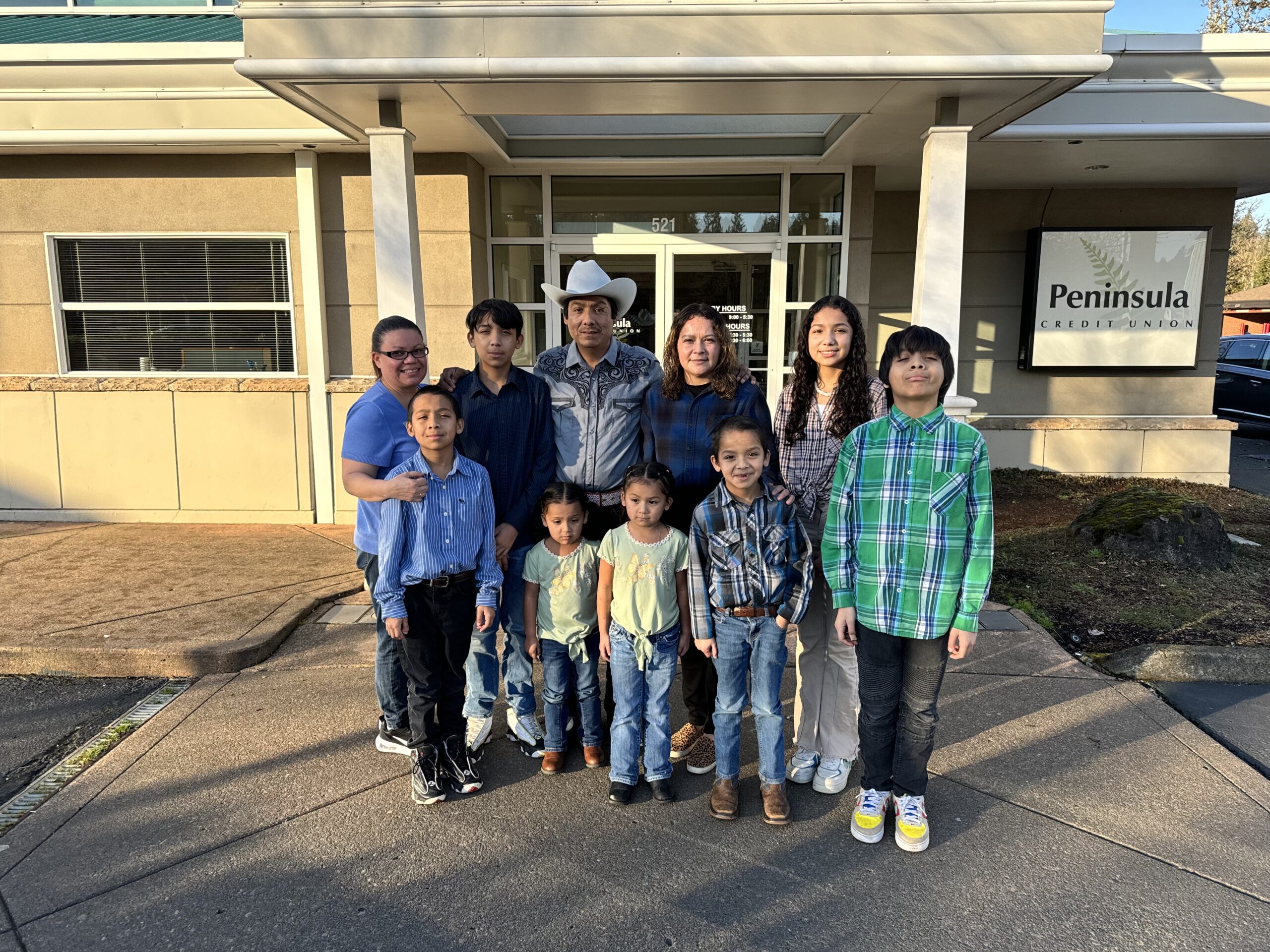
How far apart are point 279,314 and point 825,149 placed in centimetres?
513

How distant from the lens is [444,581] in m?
2.99

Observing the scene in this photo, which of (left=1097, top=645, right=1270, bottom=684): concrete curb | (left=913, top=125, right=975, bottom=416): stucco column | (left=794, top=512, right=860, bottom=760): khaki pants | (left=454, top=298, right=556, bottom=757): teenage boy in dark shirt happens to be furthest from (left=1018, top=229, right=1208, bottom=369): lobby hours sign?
(left=454, top=298, right=556, bottom=757): teenage boy in dark shirt

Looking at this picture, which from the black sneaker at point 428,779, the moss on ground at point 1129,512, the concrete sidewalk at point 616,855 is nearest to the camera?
the concrete sidewalk at point 616,855

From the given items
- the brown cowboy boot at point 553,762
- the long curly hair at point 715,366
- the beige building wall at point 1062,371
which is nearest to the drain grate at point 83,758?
the brown cowboy boot at point 553,762

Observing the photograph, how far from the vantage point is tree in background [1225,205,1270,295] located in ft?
128

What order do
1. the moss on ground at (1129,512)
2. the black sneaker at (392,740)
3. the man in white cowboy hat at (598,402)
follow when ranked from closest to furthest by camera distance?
1. the man in white cowboy hat at (598,402)
2. the black sneaker at (392,740)
3. the moss on ground at (1129,512)

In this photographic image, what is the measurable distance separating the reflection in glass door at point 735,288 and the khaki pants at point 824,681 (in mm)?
4922

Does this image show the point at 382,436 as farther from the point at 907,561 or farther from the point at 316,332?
the point at 316,332

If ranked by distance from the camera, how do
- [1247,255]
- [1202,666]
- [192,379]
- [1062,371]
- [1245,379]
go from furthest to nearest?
[1247,255] → [1245,379] → [1062,371] → [192,379] → [1202,666]

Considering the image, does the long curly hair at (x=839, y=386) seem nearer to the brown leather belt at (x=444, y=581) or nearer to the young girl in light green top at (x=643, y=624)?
the young girl in light green top at (x=643, y=624)

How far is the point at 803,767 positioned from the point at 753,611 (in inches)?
31.6

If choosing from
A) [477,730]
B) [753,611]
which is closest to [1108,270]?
[753,611]

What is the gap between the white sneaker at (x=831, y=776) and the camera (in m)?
3.15

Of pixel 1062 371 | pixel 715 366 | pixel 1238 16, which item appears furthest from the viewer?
pixel 1238 16
